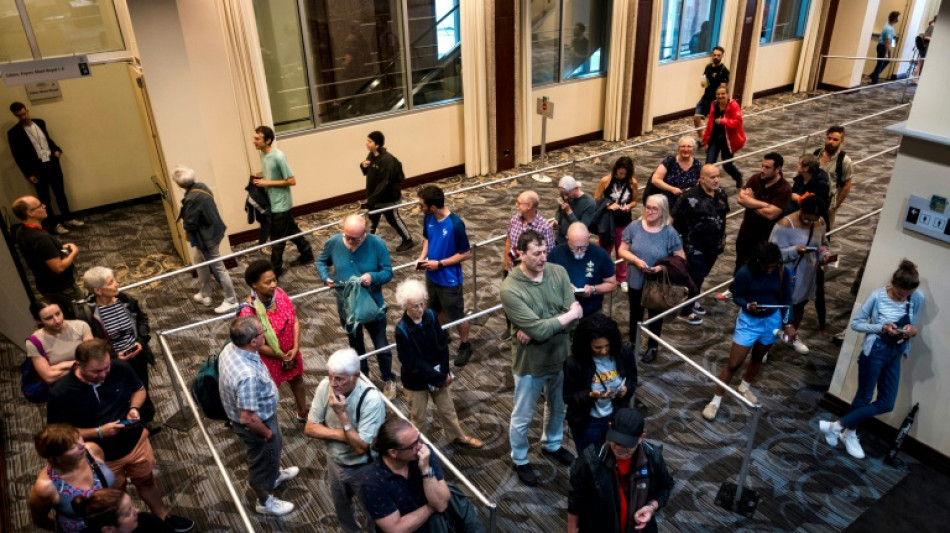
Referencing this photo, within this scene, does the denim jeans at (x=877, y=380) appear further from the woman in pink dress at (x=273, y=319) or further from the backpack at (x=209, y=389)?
the backpack at (x=209, y=389)

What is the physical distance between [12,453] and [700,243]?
5.53 metres

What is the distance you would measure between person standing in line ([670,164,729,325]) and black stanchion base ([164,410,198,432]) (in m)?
4.15

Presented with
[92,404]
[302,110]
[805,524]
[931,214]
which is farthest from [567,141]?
[92,404]

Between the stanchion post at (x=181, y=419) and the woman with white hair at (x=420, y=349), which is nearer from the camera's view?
the woman with white hair at (x=420, y=349)

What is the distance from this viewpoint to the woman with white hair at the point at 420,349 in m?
3.89

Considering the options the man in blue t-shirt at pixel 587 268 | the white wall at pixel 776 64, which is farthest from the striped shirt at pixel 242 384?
the white wall at pixel 776 64

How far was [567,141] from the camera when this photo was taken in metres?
11.5

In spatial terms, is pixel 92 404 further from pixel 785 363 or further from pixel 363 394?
pixel 785 363

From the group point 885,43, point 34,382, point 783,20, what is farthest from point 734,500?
point 885,43

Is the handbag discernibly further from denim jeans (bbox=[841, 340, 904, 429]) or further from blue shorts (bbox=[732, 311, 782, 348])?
denim jeans (bbox=[841, 340, 904, 429])

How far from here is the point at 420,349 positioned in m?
4.00

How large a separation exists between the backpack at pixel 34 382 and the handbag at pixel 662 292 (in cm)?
414

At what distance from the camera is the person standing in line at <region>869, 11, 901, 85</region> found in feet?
47.8

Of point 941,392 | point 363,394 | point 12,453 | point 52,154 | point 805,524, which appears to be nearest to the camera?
point 363,394
